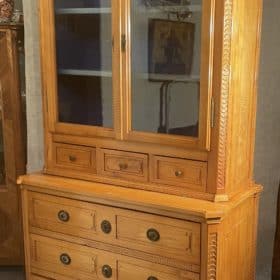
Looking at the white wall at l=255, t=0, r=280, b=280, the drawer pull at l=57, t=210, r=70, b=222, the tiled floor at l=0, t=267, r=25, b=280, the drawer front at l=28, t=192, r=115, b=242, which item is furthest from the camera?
the tiled floor at l=0, t=267, r=25, b=280

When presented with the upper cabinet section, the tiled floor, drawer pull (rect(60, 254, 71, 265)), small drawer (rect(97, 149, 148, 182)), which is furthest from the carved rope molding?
the tiled floor

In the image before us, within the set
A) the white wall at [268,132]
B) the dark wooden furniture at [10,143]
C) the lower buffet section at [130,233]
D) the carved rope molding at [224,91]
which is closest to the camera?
the carved rope molding at [224,91]

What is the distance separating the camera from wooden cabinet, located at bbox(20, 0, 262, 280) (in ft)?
5.57

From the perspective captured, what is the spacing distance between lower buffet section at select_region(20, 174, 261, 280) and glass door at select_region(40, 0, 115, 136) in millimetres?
295

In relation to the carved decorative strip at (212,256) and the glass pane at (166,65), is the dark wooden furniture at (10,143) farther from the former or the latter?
the carved decorative strip at (212,256)

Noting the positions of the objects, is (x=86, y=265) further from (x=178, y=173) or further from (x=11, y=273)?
(x=11, y=273)

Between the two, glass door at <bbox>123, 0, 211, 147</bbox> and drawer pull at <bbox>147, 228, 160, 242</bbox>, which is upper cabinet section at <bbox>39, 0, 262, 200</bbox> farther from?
drawer pull at <bbox>147, 228, 160, 242</bbox>

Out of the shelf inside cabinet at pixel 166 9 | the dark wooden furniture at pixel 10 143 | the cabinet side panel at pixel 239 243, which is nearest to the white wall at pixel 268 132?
the cabinet side panel at pixel 239 243

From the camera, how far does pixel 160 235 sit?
179 cm

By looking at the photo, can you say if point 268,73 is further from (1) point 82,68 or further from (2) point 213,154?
(1) point 82,68

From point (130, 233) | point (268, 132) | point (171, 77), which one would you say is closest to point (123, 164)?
point (130, 233)

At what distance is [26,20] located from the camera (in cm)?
241

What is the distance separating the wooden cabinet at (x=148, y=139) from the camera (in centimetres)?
170

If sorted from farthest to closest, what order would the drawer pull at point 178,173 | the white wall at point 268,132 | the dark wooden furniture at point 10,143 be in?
1. the dark wooden furniture at point 10,143
2. the white wall at point 268,132
3. the drawer pull at point 178,173
